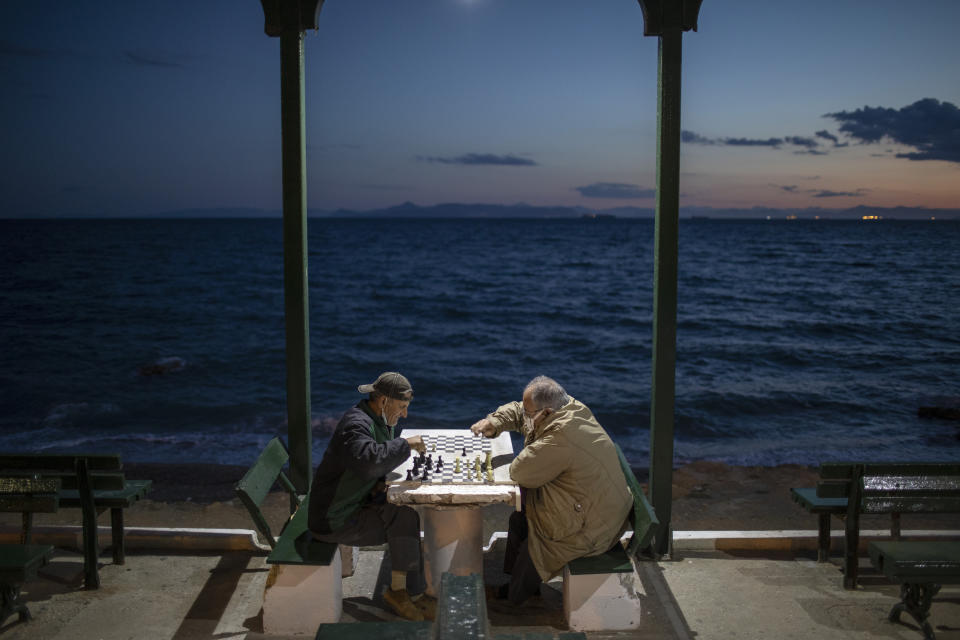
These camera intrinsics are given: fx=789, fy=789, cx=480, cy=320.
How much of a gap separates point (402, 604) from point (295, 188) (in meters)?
2.73

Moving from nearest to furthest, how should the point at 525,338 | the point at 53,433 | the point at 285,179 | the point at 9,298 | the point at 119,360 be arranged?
the point at 285,179 < the point at 53,433 < the point at 119,360 < the point at 525,338 < the point at 9,298

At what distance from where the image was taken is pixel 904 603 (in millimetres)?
4336

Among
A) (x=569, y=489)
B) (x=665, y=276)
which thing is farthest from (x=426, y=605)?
(x=665, y=276)

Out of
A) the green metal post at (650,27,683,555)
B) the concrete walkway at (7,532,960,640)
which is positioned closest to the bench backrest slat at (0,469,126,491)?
the concrete walkway at (7,532,960,640)

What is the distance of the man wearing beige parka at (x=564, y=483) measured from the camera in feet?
13.9

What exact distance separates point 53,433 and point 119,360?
10.7 meters

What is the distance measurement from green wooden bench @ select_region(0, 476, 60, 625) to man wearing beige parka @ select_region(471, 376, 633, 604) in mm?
→ 2589

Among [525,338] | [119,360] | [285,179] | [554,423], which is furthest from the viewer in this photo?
[525,338]

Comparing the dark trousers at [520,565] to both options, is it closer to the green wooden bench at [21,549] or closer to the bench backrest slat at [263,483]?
the bench backrest slat at [263,483]

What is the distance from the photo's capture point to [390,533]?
448cm

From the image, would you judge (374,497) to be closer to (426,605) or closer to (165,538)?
(426,605)

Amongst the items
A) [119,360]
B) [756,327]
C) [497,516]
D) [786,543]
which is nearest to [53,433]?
[119,360]

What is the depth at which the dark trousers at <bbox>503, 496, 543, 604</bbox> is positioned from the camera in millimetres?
4547

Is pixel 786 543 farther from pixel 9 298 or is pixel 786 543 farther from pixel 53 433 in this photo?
pixel 9 298
